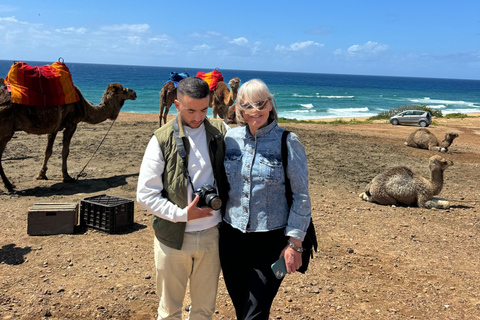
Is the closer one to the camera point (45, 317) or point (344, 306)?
point (45, 317)

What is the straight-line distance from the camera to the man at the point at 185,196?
Result: 8.19 feet

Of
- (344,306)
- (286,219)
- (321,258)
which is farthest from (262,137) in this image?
(321,258)

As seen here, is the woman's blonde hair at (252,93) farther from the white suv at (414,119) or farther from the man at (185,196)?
the white suv at (414,119)

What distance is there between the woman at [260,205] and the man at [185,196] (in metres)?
0.11

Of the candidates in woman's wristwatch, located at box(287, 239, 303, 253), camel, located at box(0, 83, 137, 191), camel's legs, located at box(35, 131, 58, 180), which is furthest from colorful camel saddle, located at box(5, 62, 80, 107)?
woman's wristwatch, located at box(287, 239, 303, 253)

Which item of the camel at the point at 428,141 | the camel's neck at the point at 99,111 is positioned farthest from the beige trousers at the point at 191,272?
the camel at the point at 428,141

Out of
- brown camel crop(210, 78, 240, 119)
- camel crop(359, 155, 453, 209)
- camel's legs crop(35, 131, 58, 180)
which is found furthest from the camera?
brown camel crop(210, 78, 240, 119)

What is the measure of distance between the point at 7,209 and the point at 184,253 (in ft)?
17.5

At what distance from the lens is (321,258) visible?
5.30 metres

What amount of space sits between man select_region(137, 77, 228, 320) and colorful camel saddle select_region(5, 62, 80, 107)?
18.7 feet

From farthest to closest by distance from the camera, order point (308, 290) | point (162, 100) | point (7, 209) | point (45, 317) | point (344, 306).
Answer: point (162, 100) < point (7, 209) < point (308, 290) < point (344, 306) < point (45, 317)

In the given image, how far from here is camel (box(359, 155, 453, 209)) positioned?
7586 mm

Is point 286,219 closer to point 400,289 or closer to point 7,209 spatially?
point 400,289

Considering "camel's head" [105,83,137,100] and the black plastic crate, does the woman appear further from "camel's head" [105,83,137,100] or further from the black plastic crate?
"camel's head" [105,83,137,100]
